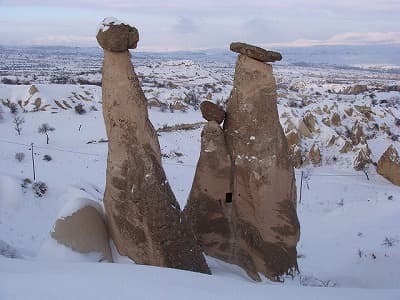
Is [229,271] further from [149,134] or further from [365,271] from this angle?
[365,271]

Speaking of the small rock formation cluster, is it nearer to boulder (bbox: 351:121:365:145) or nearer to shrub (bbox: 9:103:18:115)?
boulder (bbox: 351:121:365:145)

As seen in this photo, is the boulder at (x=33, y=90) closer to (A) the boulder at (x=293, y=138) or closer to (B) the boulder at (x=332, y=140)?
(A) the boulder at (x=293, y=138)

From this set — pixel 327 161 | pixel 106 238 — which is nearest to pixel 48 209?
pixel 106 238

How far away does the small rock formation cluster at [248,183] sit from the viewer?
8.93 meters

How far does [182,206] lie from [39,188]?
520 centimetres

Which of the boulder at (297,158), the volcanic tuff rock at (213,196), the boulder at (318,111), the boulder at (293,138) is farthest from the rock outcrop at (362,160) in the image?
the volcanic tuff rock at (213,196)

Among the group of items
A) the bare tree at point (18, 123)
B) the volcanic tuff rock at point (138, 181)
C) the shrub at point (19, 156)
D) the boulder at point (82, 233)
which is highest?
the volcanic tuff rock at point (138, 181)

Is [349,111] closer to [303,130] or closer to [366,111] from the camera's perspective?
[366,111]

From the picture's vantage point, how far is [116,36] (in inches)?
280

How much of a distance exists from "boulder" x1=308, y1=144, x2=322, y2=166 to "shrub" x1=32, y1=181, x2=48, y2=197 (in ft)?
49.6

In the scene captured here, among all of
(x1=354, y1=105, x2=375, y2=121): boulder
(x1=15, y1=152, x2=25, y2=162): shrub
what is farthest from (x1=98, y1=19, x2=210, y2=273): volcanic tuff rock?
(x1=354, y1=105, x2=375, y2=121): boulder

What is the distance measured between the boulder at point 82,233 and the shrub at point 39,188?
22.8 ft

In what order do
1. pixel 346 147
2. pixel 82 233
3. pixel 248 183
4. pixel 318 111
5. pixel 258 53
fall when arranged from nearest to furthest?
pixel 82 233, pixel 258 53, pixel 248 183, pixel 346 147, pixel 318 111

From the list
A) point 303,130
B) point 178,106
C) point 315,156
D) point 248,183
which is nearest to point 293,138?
point 315,156
